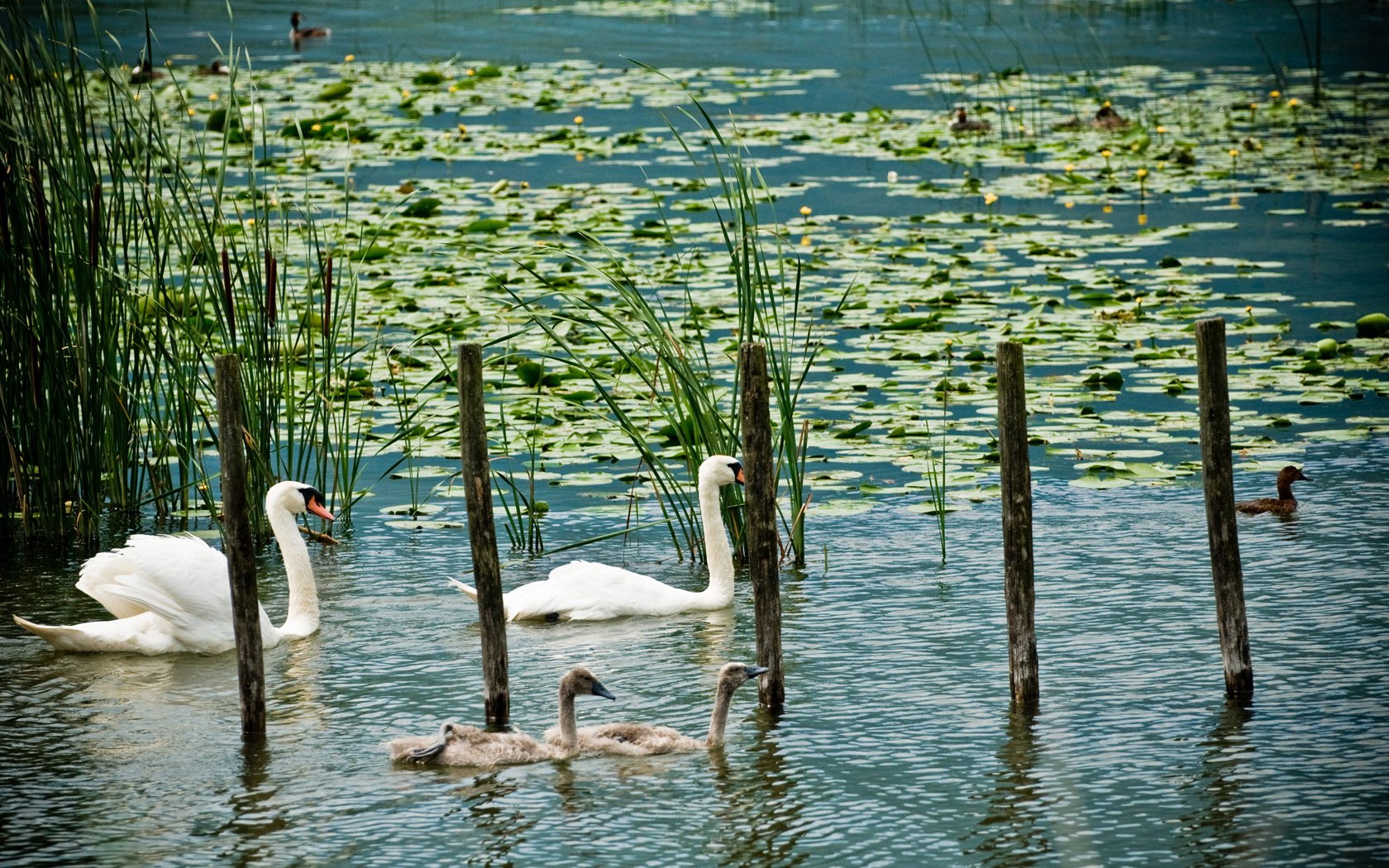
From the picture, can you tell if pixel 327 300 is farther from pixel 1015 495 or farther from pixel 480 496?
pixel 1015 495

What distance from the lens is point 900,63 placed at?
82.4 ft

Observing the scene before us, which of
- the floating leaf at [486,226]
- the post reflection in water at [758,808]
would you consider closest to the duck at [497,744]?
the post reflection in water at [758,808]

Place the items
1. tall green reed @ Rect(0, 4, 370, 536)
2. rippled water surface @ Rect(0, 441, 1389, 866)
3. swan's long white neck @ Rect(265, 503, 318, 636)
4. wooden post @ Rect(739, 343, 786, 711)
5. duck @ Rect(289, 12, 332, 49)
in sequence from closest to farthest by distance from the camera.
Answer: rippled water surface @ Rect(0, 441, 1389, 866) < wooden post @ Rect(739, 343, 786, 711) < swan's long white neck @ Rect(265, 503, 318, 636) < tall green reed @ Rect(0, 4, 370, 536) < duck @ Rect(289, 12, 332, 49)

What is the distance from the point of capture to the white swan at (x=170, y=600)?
7.64m

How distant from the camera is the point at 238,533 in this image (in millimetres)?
6363

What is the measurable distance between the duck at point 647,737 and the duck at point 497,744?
0.11 ft

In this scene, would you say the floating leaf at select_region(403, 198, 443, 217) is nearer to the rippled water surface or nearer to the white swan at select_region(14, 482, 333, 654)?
the rippled water surface

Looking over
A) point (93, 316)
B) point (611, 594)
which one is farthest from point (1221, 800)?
point (93, 316)

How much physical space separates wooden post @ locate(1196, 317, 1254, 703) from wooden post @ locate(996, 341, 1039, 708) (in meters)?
0.62

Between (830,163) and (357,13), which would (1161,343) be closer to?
(830,163)

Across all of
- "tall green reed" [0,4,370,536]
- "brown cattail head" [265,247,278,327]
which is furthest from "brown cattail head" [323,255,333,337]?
"brown cattail head" [265,247,278,327]

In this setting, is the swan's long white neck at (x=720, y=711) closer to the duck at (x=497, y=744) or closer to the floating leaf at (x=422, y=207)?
the duck at (x=497, y=744)

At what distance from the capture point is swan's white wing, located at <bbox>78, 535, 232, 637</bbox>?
301 inches

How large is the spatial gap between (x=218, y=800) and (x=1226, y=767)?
325 centimetres
